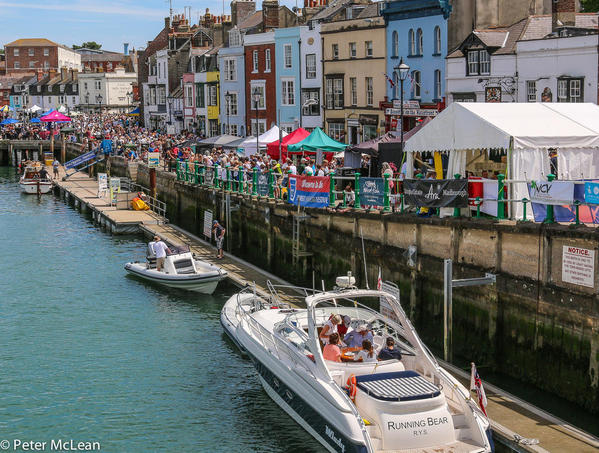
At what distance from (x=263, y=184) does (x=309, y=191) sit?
5428mm

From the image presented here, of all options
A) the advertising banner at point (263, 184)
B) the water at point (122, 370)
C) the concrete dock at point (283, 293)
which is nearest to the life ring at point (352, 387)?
the water at point (122, 370)

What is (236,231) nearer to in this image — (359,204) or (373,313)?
(359,204)

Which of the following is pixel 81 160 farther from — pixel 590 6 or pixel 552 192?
pixel 552 192

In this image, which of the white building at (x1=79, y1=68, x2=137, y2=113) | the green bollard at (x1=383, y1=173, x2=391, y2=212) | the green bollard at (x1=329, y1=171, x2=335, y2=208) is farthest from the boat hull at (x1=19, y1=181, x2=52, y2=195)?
the white building at (x1=79, y1=68, x2=137, y2=113)

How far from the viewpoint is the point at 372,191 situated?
1035 inches

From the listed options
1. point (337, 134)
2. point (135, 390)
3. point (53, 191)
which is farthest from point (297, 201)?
point (53, 191)

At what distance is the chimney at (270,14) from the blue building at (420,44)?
17.1m

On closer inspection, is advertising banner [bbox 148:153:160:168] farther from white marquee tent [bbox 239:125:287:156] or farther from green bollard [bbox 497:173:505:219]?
green bollard [bbox 497:173:505:219]

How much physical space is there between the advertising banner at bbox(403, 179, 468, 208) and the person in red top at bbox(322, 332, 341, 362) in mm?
6398

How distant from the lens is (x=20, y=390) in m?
21.6

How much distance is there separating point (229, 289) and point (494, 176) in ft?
39.6

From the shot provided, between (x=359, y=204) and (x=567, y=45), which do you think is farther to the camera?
(x=567, y=45)

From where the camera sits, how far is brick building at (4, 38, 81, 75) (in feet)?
602

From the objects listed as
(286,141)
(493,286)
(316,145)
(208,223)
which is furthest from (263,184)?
(493,286)
